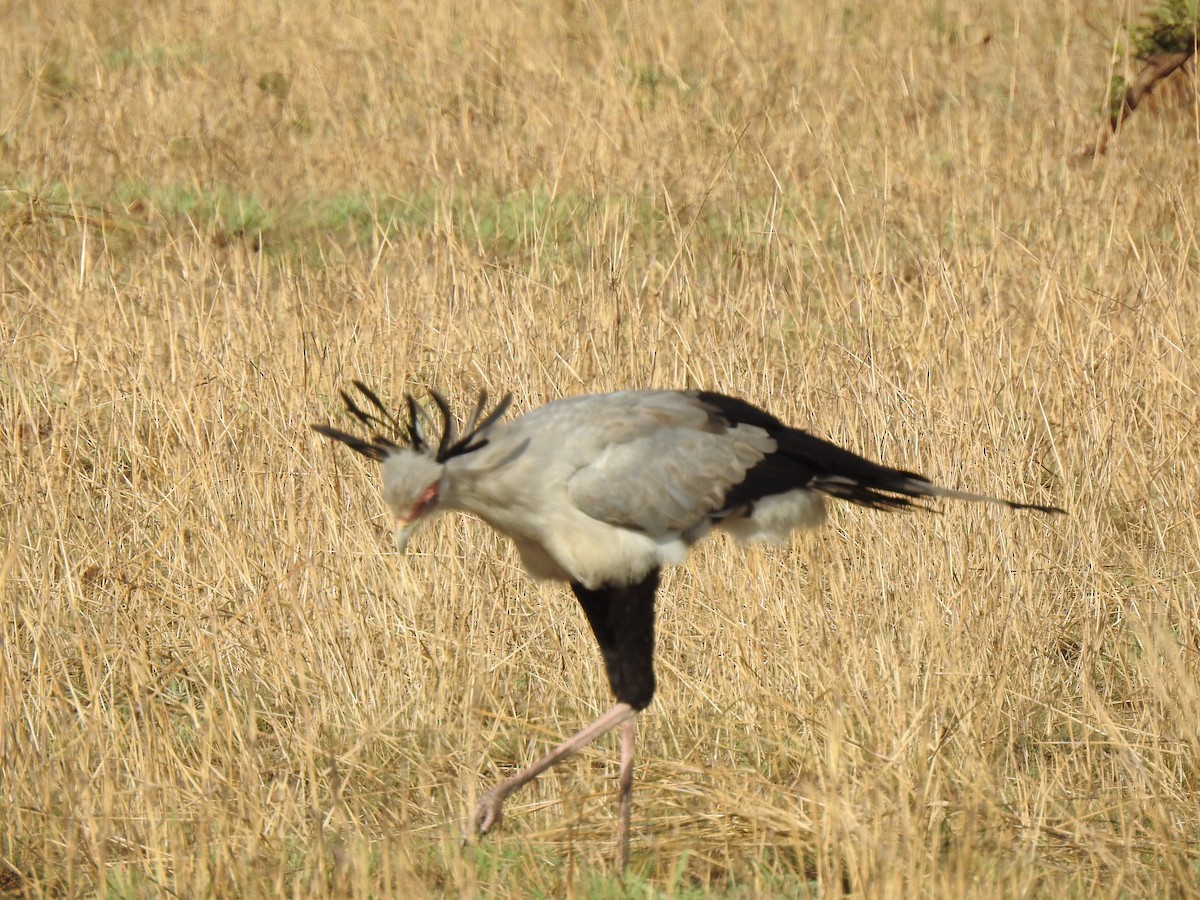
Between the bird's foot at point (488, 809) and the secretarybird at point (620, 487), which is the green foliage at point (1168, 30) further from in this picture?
the bird's foot at point (488, 809)

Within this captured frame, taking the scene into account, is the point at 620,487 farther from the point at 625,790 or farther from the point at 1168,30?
the point at 1168,30

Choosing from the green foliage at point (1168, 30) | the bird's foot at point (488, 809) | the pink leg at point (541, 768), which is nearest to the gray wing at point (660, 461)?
the pink leg at point (541, 768)

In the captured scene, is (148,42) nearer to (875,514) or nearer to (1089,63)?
(1089,63)

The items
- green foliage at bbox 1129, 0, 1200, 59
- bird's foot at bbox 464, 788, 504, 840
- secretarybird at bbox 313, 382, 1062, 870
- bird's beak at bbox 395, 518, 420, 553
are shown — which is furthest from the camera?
green foliage at bbox 1129, 0, 1200, 59

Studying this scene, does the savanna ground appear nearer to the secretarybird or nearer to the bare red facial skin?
the secretarybird

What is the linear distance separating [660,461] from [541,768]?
75 cm

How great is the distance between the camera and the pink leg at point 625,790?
3322 millimetres

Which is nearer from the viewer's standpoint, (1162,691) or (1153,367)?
(1162,691)

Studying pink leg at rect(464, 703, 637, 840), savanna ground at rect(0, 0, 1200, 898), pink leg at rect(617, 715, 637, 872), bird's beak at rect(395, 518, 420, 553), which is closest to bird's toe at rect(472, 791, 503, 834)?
pink leg at rect(464, 703, 637, 840)

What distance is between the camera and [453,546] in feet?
14.4

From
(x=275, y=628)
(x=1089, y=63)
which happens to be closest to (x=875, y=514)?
(x=275, y=628)

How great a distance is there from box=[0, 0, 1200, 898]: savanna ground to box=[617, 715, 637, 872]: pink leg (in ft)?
0.19

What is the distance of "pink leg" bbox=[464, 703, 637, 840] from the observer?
340 centimetres

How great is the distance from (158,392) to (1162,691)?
3320 mm
